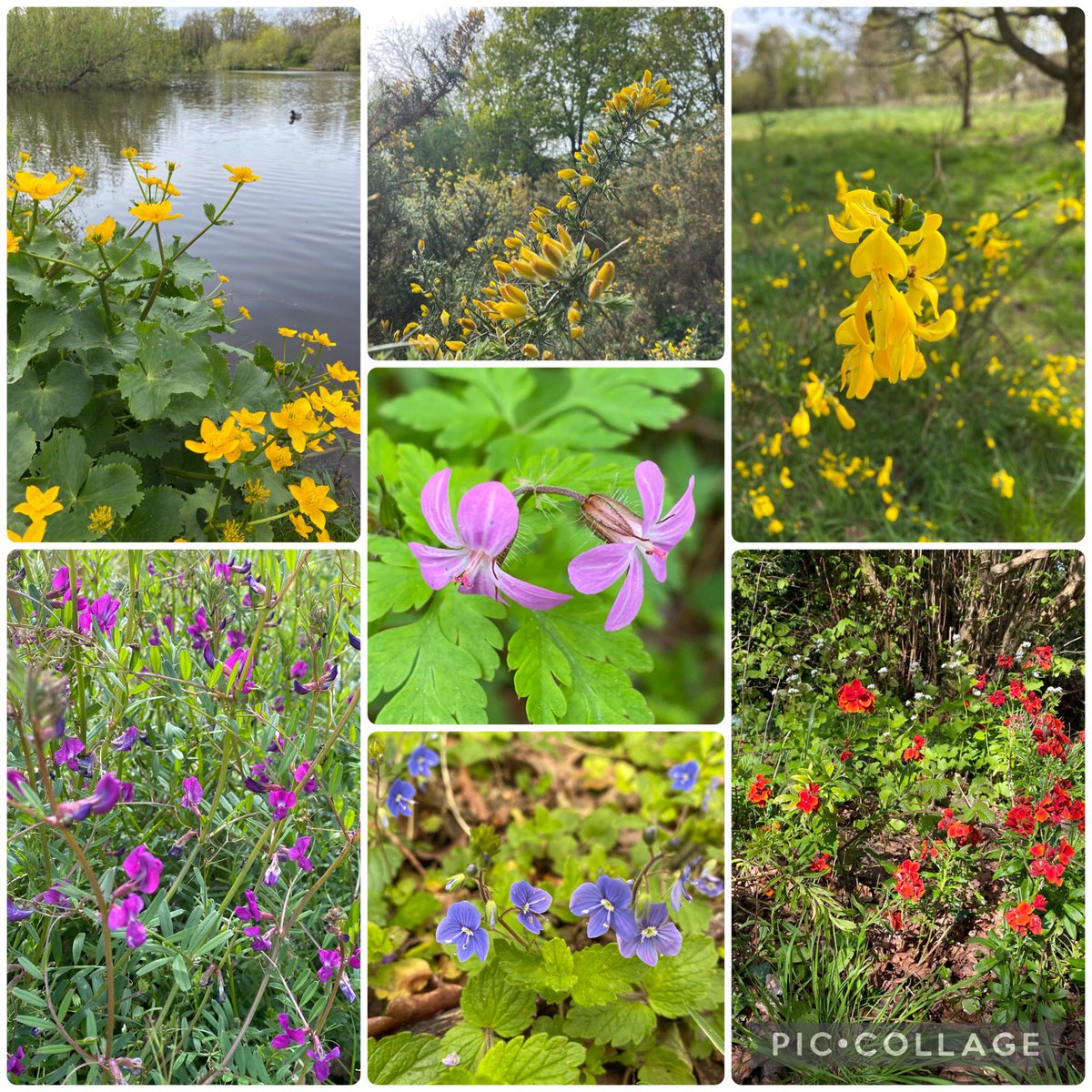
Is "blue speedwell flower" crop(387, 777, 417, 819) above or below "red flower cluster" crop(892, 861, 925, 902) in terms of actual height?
above

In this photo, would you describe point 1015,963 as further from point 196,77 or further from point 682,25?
point 196,77

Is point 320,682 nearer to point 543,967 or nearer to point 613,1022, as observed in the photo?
point 543,967

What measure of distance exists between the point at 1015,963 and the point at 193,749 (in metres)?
1.53

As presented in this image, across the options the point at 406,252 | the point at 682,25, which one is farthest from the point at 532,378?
the point at 682,25

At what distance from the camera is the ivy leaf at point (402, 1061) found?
1.65 metres

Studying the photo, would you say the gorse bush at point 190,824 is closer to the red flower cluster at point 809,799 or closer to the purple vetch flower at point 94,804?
the purple vetch flower at point 94,804

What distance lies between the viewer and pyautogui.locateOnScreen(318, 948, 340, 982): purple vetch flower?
1.51 meters

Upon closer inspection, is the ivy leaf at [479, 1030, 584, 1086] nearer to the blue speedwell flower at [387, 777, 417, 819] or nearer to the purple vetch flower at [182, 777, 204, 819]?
the blue speedwell flower at [387, 777, 417, 819]

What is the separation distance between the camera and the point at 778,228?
357cm

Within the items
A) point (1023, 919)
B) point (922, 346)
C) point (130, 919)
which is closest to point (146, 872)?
point (130, 919)

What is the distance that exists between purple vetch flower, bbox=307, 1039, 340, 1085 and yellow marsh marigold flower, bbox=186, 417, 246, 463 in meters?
0.93

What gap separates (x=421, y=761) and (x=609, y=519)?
0.74 meters

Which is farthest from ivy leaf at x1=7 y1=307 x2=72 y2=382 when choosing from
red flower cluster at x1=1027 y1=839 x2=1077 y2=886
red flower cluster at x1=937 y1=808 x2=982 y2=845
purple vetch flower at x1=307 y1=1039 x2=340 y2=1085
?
red flower cluster at x1=1027 y1=839 x2=1077 y2=886

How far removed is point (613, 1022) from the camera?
1.62 meters
